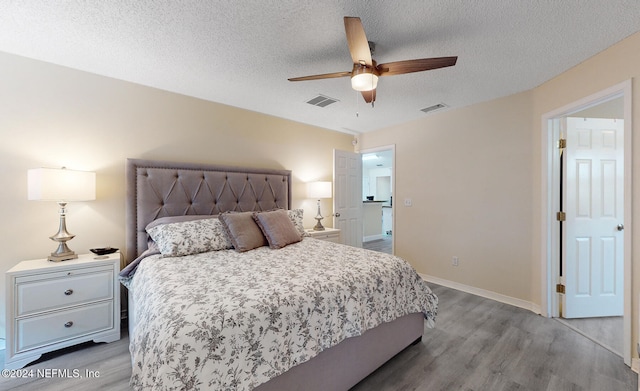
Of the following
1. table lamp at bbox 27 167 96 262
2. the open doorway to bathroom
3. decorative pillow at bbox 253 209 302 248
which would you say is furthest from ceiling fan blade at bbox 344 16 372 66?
the open doorway to bathroom

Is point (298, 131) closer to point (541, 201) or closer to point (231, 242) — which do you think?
point (231, 242)

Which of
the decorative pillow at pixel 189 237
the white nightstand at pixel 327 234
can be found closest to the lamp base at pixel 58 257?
the decorative pillow at pixel 189 237

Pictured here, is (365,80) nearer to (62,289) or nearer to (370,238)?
(62,289)

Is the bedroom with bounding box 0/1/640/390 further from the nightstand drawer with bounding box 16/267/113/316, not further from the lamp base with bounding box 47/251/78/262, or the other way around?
the nightstand drawer with bounding box 16/267/113/316

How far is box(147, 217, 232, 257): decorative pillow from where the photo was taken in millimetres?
2137

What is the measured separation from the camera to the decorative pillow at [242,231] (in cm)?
231

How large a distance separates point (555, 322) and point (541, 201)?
1.19 metres

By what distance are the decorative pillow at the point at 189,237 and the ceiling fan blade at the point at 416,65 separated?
197 centimetres

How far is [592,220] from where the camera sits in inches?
100.0

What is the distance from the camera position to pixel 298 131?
392 cm

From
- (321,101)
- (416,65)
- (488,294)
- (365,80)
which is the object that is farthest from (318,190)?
(488,294)

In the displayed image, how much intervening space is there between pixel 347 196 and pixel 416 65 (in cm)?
284

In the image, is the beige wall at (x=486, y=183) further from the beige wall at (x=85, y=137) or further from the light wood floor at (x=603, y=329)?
the beige wall at (x=85, y=137)

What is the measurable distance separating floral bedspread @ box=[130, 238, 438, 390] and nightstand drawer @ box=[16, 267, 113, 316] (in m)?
0.47
